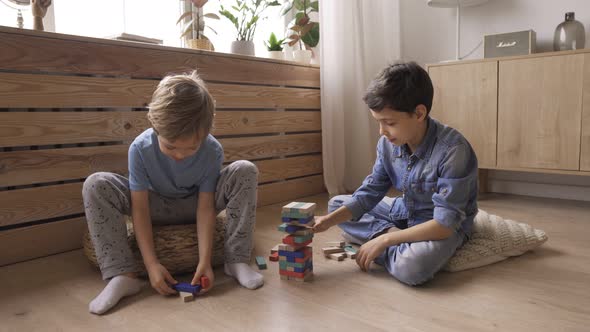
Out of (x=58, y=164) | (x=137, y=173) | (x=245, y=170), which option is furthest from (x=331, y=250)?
(x=58, y=164)

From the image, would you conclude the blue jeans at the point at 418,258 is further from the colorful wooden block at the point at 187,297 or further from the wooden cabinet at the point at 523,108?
the wooden cabinet at the point at 523,108

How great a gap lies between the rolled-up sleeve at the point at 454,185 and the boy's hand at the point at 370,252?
0.17 metres

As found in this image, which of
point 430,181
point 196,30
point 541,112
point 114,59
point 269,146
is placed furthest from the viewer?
point 269,146

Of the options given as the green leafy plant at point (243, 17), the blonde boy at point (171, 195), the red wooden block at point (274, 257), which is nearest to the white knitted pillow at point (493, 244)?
the red wooden block at point (274, 257)

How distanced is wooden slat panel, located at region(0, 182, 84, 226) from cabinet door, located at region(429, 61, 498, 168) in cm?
181

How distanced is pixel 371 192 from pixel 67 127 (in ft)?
3.49

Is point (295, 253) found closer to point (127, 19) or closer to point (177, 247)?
point (177, 247)

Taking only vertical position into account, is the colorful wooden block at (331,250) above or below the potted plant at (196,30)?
below

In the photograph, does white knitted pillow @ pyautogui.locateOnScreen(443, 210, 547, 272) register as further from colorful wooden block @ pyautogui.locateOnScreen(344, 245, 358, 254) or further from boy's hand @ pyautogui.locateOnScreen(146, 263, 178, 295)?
boy's hand @ pyautogui.locateOnScreen(146, 263, 178, 295)

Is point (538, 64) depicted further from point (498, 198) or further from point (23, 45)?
point (23, 45)

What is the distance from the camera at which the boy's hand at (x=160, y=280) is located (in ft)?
3.84

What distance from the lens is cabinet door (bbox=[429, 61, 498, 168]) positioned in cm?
229

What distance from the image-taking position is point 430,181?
1315 millimetres

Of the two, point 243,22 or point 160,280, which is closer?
point 160,280
